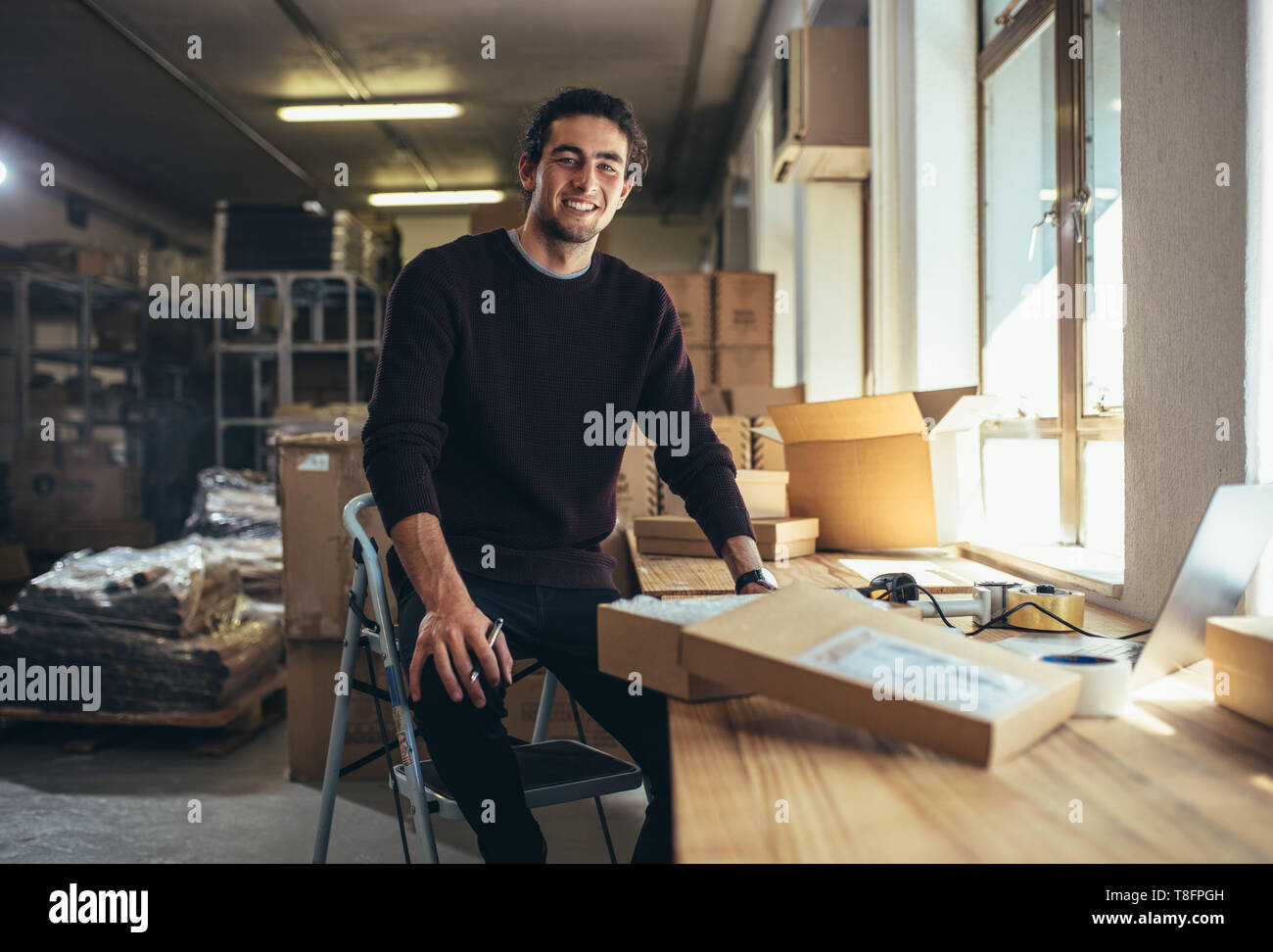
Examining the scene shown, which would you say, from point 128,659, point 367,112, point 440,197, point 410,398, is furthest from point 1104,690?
point 440,197

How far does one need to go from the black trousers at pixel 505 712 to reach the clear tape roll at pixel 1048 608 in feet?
1.74

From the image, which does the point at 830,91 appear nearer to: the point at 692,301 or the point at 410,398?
the point at 692,301

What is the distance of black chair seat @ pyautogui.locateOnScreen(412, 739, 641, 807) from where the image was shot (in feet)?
4.41

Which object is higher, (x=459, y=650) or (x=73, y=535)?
(x=459, y=650)

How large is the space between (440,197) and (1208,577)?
898 cm

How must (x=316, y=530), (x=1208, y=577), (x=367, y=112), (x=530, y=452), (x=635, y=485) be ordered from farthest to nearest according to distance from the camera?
(x=367, y=112), (x=635, y=485), (x=316, y=530), (x=530, y=452), (x=1208, y=577)

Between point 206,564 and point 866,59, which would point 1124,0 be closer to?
point 866,59

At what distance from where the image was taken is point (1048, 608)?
4.20ft

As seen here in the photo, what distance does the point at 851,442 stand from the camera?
89.0 inches

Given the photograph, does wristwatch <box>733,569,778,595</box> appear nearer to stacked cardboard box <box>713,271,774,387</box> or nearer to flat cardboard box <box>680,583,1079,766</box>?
flat cardboard box <box>680,583,1079,766</box>

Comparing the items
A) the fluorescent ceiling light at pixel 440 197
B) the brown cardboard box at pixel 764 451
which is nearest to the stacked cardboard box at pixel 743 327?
the brown cardboard box at pixel 764 451

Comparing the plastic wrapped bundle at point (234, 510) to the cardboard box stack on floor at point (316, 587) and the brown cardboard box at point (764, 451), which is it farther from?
the brown cardboard box at point (764, 451)

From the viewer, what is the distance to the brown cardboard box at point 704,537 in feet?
6.93

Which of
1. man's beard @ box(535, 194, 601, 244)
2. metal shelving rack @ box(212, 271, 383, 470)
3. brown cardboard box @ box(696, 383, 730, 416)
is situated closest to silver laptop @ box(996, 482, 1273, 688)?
man's beard @ box(535, 194, 601, 244)
